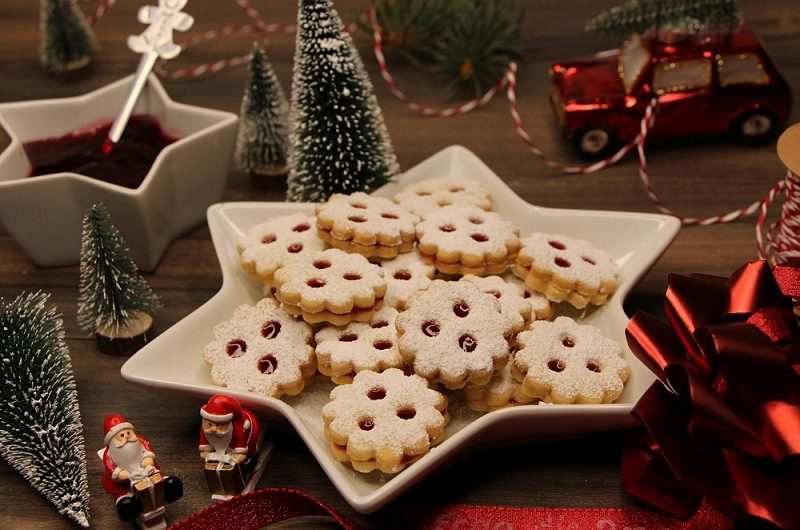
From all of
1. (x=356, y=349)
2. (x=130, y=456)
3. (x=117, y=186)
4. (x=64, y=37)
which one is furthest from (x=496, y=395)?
(x=64, y=37)

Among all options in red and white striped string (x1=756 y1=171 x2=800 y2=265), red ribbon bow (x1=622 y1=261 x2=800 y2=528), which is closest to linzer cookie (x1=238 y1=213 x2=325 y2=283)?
red ribbon bow (x1=622 y1=261 x2=800 y2=528)

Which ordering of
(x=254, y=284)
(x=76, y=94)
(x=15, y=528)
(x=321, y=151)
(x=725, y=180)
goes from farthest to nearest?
(x=76, y=94) → (x=725, y=180) → (x=321, y=151) → (x=254, y=284) → (x=15, y=528)

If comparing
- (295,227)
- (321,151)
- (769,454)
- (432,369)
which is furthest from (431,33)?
(769,454)

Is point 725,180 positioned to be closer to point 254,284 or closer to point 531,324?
point 531,324

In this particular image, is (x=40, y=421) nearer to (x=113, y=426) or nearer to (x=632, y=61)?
(x=113, y=426)

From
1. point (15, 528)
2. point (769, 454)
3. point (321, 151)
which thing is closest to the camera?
point (769, 454)

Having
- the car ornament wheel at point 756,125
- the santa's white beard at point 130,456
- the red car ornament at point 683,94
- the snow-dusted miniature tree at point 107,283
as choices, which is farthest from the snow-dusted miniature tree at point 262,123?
the car ornament wheel at point 756,125
